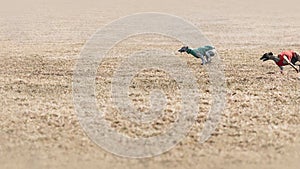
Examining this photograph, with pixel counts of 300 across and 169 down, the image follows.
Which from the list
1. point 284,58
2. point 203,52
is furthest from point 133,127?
point 203,52

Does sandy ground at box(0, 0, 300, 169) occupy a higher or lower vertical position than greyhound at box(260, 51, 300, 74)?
lower

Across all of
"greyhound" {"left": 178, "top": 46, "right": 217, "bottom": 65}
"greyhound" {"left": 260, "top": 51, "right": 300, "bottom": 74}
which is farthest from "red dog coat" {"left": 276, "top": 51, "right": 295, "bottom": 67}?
"greyhound" {"left": 178, "top": 46, "right": 217, "bottom": 65}

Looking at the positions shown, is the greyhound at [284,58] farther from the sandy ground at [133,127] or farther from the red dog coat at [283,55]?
the sandy ground at [133,127]

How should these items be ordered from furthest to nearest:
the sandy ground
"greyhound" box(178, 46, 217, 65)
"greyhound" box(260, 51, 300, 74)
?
"greyhound" box(178, 46, 217, 65)
"greyhound" box(260, 51, 300, 74)
the sandy ground

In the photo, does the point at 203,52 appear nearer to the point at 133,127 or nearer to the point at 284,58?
the point at 284,58

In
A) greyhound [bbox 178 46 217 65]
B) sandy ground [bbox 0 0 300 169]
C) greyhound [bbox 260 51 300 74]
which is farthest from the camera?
greyhound [bbox 178 46 217 65]

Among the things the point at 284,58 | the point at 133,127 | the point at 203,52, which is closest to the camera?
the point at 133,127

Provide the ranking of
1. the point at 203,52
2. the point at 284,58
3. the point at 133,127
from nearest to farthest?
the point at 133,127
the point at 284,58
the point at 203,52

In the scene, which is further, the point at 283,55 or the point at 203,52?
the point at 203,52

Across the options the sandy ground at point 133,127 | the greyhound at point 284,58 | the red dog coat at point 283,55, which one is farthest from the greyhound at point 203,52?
the red dog coat at point 283,55

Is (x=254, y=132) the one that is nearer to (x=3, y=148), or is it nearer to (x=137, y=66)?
(x=3, y=148)

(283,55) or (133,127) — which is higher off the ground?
(283,55)

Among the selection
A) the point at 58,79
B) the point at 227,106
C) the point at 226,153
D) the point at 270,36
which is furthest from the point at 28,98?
the point at 270,36

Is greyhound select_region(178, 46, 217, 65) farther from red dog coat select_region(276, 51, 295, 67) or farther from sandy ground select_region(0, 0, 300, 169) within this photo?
red dog coat select_region(276, 51, 295, 67)
